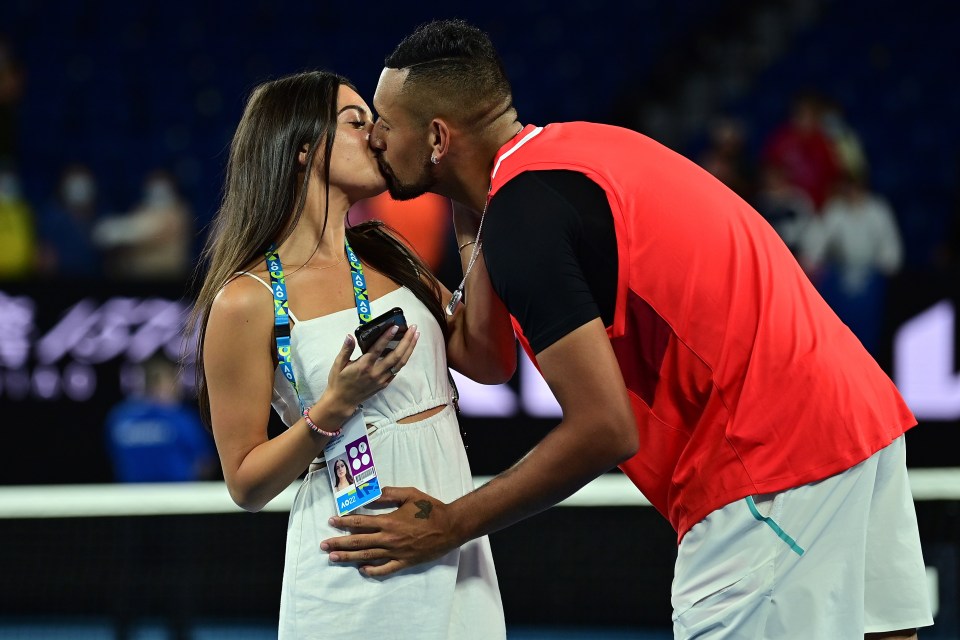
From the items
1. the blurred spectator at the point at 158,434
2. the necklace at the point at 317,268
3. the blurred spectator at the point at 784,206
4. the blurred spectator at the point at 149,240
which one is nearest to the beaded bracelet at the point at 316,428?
the necklace at the point at 317,268

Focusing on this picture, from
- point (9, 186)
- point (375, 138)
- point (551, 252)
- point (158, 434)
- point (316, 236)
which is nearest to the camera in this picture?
point (551, 252)

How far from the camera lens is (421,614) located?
284cm

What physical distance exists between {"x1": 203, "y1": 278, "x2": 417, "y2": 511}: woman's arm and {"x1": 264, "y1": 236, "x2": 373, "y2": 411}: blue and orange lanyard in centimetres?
3

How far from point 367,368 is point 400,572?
0.50m

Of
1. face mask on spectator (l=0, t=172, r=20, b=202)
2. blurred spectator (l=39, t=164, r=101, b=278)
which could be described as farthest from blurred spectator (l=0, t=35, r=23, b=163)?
blurred spectator (l=39, t=164, r=101, b=278)

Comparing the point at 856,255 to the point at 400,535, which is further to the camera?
the point at 856,255

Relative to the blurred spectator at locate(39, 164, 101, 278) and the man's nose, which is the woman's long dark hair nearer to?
the man's nose

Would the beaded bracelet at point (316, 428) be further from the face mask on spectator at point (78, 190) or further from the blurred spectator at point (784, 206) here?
the face mask on spectator at point (78, 190)

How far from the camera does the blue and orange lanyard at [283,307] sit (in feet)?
9.44

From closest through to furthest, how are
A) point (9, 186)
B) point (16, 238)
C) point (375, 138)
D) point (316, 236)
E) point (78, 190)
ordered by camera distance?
1. point (375, 138)
2. point (316, 236)
3. point (16, 238)
4. point (9, 186)
5. point (78, 190)

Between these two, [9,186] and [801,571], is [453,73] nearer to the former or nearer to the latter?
[801,571]

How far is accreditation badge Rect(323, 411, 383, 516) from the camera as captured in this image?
279cm

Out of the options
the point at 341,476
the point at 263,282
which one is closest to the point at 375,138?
the point at 263,282

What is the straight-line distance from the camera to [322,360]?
287 cm
